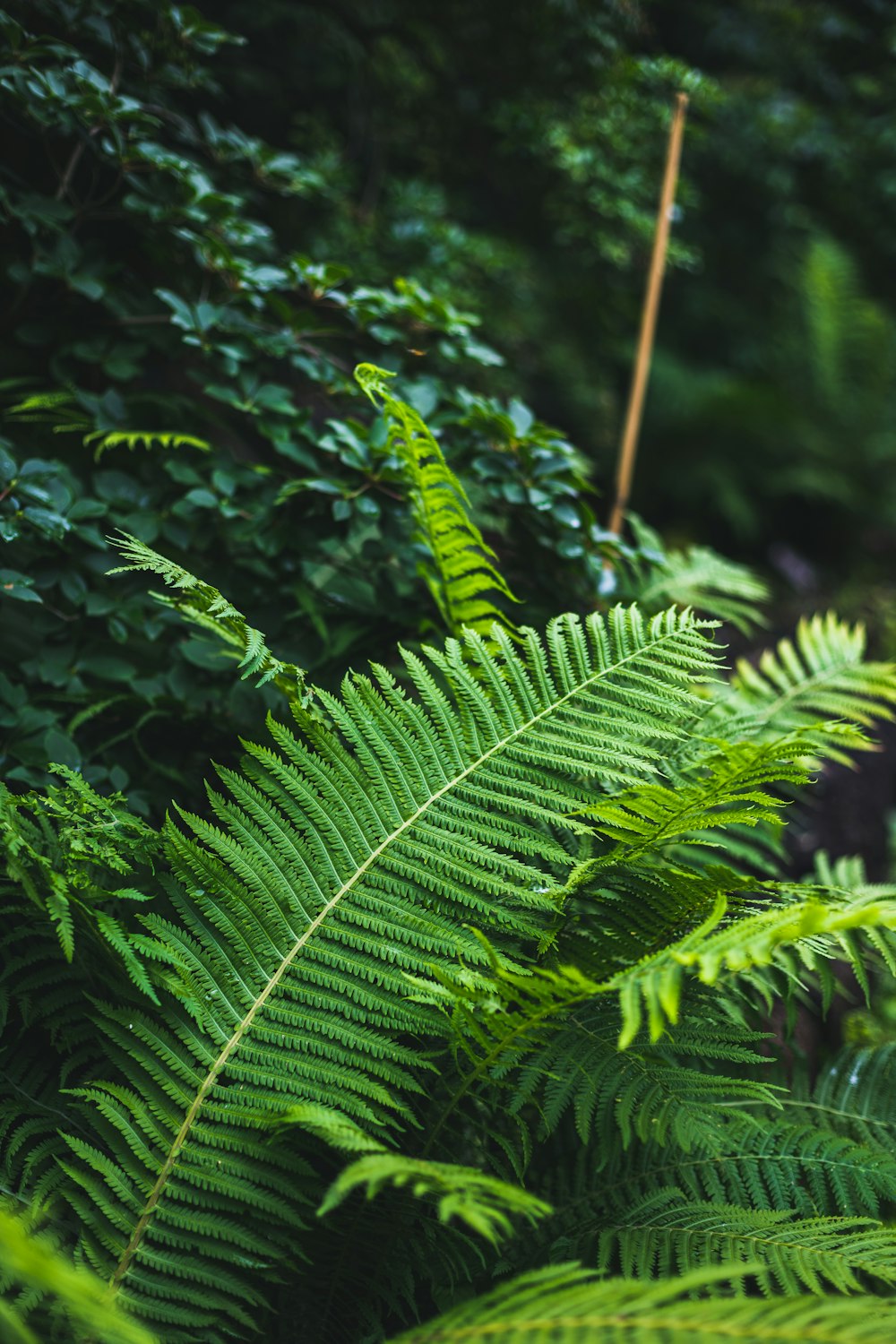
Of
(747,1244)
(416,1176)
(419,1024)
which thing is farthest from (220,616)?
(747,1244)

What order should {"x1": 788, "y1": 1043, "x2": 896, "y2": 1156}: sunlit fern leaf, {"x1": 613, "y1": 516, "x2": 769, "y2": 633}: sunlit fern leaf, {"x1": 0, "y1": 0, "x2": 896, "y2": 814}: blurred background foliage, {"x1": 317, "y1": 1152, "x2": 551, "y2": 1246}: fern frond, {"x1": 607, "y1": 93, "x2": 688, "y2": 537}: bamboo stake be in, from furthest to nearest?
{"x1": 607, "y1": 93, "x2": 688, "y2": 537}: bamboo stake
{"x1": 613, "y1": 516, "x2": 769, "y2": 633}: sunlit fern leaf
{"x1": 0, "y1": 0, "x2": 896, "y2": 814}: blurred background foliage
{"x1": 788, "y1": 1043, "x2": 896, "y2": 1156}: sunlit fern leaf
{"x1": 317, "y1": 1152, "x2": 551, "y2": 1246}: fern frond

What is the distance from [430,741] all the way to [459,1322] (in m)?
0.63

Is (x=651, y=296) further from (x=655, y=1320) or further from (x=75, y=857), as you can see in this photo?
(x=655, y=1320)


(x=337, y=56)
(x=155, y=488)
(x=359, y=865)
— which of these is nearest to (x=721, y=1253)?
(x=359, y=865)

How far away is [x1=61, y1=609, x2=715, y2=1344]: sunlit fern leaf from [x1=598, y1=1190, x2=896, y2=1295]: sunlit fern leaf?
0.32m

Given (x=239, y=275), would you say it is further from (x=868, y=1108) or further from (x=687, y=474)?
(x=687, y=474)

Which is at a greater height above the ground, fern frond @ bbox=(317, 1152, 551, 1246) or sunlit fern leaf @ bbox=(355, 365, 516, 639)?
sunlit fern leaf @ bbox=(355, 365, 516, 639)

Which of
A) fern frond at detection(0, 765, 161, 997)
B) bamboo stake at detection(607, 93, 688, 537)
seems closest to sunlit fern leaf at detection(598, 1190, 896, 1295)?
fern frond at detection(0, 765, 161, 997)

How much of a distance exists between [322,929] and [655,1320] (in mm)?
528

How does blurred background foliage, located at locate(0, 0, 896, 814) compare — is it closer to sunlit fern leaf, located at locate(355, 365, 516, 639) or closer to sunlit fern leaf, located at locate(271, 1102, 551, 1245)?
sunlit fern leaf, located at locate(355, 365, 516, 639)

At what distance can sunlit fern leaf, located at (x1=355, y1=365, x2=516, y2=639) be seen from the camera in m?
1.30

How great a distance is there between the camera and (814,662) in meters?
1.71

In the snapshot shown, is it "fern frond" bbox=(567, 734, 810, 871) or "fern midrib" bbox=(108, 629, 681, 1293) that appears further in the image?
"fern frond" bbox=(567, 734, 810, 871)

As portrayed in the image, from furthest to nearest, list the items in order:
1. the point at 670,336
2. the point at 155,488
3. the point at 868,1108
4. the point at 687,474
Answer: the point at 670,336 → the point at 687,474 → the point at 155,488 → the point at 868,1108
